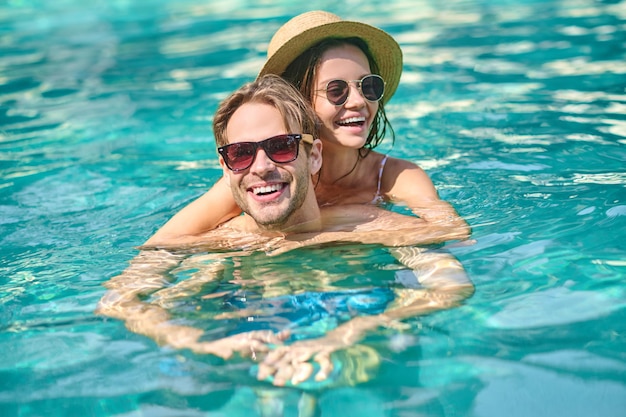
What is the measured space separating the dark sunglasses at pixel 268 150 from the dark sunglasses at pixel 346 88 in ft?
2.15

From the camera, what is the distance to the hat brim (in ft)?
14.6

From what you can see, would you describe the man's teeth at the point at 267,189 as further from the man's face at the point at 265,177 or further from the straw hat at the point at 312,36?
Answer: the straw hat at the point at 312,36

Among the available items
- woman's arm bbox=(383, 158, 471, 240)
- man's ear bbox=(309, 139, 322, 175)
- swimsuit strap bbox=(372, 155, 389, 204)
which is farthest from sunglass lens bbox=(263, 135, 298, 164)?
swimsuit strap bbox=(372, 155, 389, 204)

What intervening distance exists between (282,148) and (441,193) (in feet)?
5.56

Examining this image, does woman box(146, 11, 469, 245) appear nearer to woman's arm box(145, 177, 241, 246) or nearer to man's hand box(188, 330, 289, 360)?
woman's arm box(145, 177, 241, 246)

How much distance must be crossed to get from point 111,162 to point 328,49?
9.88 feet

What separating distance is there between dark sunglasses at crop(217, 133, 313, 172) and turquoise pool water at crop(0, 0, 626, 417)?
1.98 ft

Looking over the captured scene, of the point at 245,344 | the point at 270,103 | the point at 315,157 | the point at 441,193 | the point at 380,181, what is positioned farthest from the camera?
the point at 441,193

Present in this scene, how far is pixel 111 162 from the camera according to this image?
688cm

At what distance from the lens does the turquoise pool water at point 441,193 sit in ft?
9.95

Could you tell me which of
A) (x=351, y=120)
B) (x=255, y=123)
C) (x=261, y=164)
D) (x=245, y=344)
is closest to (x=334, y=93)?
(x=351, y=120)

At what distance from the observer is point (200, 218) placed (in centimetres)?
443

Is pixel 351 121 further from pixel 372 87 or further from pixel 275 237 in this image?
pixel 275 237

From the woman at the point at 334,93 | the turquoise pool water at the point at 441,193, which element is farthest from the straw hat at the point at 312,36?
the turquoise pool water at the point at 441,193
